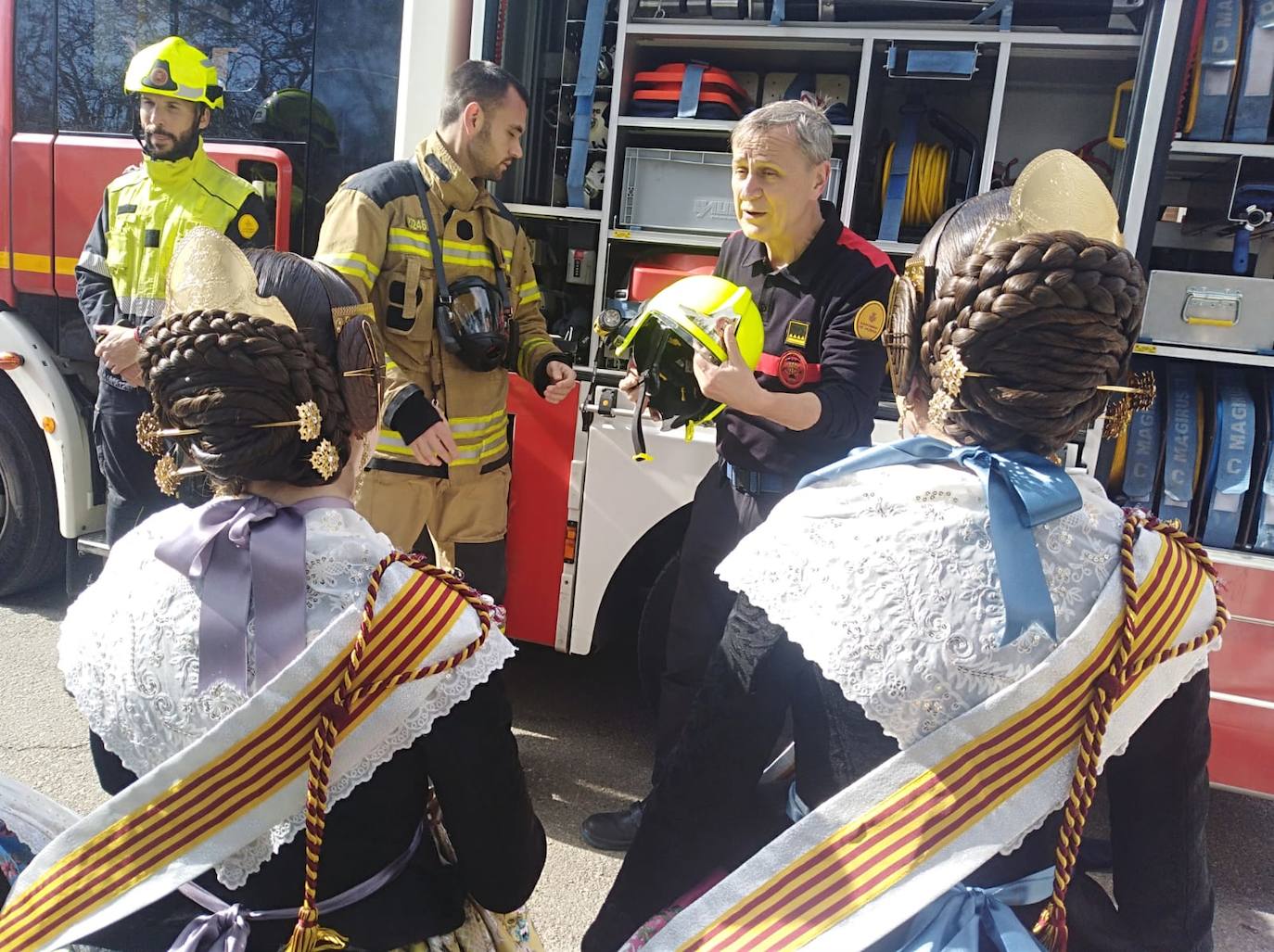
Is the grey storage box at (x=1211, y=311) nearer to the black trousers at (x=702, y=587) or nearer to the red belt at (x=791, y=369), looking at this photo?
the red belt at (x=791, y=369)

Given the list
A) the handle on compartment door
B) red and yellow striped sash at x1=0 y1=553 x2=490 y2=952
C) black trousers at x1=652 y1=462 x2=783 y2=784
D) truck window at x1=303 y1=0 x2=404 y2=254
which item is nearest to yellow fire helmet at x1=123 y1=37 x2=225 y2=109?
truck window at x1=303 y1=0 x2=404 y2=254

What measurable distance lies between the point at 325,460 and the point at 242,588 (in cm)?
17

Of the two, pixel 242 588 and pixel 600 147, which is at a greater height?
pixel 600 147

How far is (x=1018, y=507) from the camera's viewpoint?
101 cm

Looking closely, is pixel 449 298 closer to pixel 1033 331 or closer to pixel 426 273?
pixel 426 273

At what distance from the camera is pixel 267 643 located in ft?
3.48

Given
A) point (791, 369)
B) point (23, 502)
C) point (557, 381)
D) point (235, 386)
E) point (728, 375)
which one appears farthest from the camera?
point (23, 502)

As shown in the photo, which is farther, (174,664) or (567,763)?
(567,763)

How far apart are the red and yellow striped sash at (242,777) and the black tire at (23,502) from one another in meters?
3.43

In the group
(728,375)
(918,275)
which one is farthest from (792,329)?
(918,275)

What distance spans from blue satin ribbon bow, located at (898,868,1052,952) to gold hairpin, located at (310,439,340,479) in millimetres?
796

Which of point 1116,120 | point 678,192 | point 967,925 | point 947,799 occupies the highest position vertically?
point 1116,120

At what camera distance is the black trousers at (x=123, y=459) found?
10.8 ft

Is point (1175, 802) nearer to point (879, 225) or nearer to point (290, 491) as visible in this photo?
point (290, 491)
